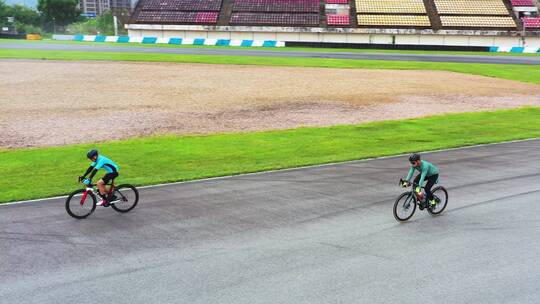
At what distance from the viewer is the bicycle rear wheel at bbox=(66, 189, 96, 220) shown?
11977 millimetres

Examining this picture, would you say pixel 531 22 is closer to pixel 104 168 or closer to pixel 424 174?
pixel 424 174

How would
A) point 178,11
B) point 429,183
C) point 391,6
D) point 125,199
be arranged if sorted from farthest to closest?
point 178,11 < point 391,6 < point 125,199 < point 429,183

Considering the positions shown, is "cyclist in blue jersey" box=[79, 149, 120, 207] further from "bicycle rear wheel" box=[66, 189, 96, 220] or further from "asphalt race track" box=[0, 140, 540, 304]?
"asphalt race track" box=[0, 140, 540, 304]

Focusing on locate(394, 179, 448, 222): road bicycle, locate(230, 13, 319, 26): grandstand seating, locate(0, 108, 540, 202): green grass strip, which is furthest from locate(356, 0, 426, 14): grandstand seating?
locate(394, 179, 448, 222): road bicycle

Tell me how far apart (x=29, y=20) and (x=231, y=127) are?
12538 cm

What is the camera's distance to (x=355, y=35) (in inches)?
3174

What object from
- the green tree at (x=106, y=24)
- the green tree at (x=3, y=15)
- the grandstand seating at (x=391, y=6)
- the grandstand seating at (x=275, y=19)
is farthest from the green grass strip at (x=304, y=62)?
the green tree at (x=3, y=15)

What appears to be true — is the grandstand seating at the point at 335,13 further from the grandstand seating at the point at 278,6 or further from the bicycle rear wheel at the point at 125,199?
the bicycle rear wheel at the point at 125,199

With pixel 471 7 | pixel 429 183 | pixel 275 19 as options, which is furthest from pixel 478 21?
pixel 429 183

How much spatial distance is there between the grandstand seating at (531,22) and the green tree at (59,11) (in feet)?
330

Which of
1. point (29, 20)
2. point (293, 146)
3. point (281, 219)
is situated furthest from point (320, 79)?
point (29, 20)

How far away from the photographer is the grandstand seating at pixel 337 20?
83.5 metres

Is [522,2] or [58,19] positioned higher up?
[522,2]

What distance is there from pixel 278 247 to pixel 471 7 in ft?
286
